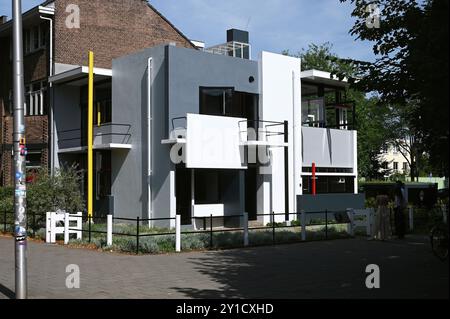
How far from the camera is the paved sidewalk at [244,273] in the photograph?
9.04 meters

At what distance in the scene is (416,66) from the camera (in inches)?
338

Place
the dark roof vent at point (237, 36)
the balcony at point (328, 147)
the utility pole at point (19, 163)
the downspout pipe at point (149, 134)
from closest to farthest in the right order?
the utility pole at point (19, 163)
the downspout pipe at point (149, 134)
the balcony at point (328, 147)
the dark roof vent at point (237, 36)

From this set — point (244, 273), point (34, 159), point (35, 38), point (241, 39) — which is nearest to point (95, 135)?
point (34, 159)

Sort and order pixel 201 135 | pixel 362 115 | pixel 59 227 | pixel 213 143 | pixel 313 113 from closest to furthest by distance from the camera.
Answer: pixel 59 227 → pixel 201 135 → pixel 213 143 → pixel 313 113 → pixel 362 115

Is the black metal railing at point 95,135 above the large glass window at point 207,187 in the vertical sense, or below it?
above

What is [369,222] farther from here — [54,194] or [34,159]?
[34,159]

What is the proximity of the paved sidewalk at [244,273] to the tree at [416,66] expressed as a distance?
7.96 ft

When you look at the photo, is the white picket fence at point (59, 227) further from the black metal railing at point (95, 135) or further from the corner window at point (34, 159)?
the corner window at point (34, 159)

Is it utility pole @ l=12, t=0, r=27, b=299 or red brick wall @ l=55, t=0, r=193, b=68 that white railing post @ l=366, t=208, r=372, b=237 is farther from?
red brick wall @ l=55, t=0, r=193, b=68

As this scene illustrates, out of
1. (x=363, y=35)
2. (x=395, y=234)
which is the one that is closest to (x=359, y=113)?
(x=395, y=234)

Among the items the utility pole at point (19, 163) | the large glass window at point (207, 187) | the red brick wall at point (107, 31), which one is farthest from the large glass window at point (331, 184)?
the utility pole at point (19, 163)

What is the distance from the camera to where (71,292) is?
922 cm

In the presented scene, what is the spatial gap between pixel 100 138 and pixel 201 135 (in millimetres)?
5757

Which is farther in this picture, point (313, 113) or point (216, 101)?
point (313, 113)
